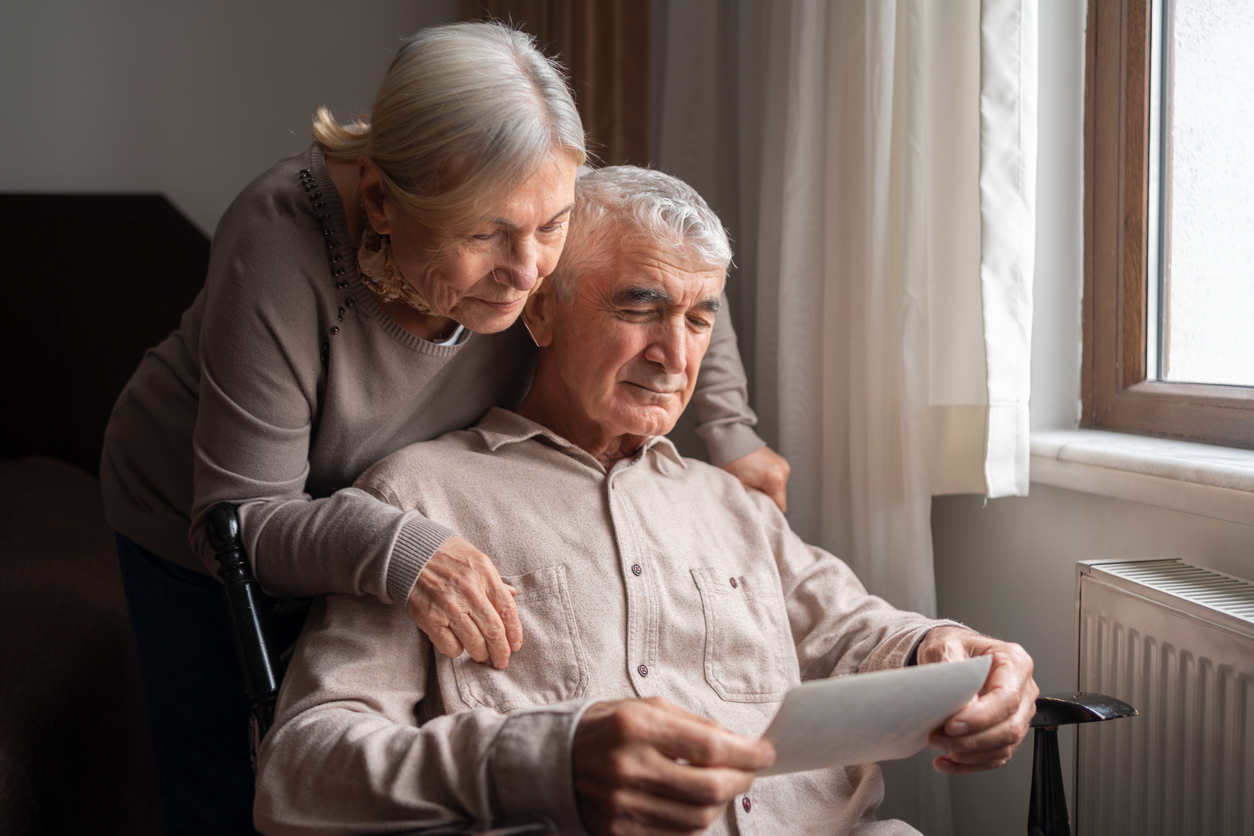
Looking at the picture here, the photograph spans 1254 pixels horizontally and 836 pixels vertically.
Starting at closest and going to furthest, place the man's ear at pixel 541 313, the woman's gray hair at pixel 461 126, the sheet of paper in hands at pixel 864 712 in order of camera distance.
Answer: the sheet of paper in hands at pixel 864 712, the woman's gray hair at pixel 461 126, the man's ear at pixel 541 313

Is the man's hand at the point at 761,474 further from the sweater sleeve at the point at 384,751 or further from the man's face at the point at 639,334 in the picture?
the sweater sleeve at the point at 384,751

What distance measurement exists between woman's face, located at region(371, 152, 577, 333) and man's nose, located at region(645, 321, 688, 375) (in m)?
0.23

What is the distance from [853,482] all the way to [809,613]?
37 cm

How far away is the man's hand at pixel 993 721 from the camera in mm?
1059

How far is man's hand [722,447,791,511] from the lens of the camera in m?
1.61

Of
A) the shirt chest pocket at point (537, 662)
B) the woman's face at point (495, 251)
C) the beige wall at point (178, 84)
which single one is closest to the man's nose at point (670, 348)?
the woman's face at point (495, 251)

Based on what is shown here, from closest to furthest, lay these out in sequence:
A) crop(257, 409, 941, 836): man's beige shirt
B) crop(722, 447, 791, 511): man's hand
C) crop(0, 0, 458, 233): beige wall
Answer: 1. crop(257, 409, 941, 836): man's beige shirt
2. crop(722, 447, 791, 511): man's hand
3. crop(0, 0, 458, 233): beige wall

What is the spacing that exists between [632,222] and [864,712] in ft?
2.61

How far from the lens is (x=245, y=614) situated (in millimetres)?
1149

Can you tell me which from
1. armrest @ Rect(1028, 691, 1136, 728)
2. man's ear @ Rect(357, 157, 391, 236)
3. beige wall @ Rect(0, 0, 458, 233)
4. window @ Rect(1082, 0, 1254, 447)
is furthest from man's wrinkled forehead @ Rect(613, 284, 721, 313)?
beige wall @ Rect(0, 0, 458, 233)

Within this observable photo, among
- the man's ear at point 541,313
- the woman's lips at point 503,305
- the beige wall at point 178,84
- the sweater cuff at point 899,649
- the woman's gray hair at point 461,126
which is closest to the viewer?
the woman's gray hair at point 461,126

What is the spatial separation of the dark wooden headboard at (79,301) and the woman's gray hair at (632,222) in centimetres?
191

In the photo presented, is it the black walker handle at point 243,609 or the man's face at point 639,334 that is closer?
the black walker handle at point 243,609

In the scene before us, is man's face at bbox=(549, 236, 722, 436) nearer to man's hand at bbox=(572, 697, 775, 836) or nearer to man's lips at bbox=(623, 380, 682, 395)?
man's lips at bbox=(623, 380, 682, 395)
